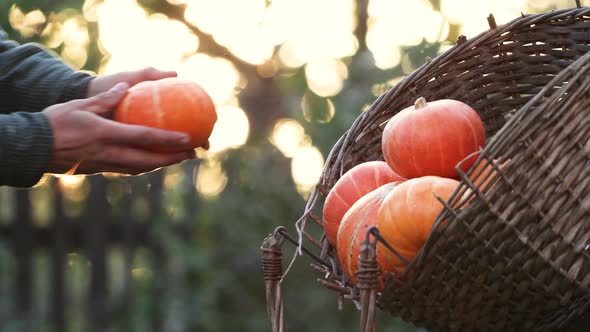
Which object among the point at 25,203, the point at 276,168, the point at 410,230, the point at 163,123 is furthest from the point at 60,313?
the point at 410,230

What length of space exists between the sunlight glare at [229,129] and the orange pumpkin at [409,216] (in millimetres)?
2113

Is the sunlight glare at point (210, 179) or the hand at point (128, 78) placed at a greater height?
the hand at point (128, 78)

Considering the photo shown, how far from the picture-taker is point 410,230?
3.49ft

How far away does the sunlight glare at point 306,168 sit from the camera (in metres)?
2.82

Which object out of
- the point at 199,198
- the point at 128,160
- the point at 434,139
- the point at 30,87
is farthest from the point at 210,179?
the point at 434,139

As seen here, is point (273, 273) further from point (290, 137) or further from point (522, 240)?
point (290, 137)

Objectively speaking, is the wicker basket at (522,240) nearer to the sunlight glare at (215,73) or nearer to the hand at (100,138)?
the hand at (100,138)

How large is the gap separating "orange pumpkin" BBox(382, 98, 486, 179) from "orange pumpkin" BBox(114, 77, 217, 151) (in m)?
0.29

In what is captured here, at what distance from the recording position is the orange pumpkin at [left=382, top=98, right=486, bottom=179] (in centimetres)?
121

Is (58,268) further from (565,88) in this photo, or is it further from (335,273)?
(565,88)

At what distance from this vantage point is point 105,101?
1.25m

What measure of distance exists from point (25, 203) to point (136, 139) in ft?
8.16

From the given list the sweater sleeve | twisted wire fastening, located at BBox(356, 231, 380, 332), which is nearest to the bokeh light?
the sweater sleeve

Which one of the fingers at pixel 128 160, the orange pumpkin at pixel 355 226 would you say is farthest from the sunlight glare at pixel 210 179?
the orange pumpkin at pixel 355 226
